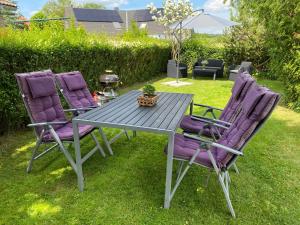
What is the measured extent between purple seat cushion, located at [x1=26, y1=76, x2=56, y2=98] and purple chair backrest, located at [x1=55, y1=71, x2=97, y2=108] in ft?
0.97

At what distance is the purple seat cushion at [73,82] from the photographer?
3.91 m

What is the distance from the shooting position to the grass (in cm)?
248

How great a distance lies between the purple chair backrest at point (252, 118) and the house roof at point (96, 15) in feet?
122

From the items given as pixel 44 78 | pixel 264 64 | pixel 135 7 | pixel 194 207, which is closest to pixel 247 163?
pixel 194 207

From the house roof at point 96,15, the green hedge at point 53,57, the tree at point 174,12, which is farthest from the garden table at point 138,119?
the house roof at point 96,15

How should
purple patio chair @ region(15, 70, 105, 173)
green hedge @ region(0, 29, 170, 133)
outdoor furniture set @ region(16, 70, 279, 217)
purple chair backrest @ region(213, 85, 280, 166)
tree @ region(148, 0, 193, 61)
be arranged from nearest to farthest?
purple chair backrest @ region(213, 85, 280, 166), outdoor furniture set @ region(16, 70, 279, 217), purple patio chair @ region(15, 70, 105, 173), green hedge @ region(0, 29, 170, 133), tree @ region(148, 0, 193, 61)

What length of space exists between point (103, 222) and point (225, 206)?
1.33 m

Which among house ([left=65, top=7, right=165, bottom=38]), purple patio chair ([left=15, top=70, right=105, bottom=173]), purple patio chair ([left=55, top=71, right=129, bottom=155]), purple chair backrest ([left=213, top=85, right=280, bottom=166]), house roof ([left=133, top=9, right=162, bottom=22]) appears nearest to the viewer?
purple chair backrest ([left=213, top=85, right=280, bottom=166])

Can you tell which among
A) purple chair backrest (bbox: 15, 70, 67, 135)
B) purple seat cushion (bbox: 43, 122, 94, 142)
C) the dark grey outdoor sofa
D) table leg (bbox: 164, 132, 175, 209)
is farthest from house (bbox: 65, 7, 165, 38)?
table leg (bbox: 164, 132, 175, 209)

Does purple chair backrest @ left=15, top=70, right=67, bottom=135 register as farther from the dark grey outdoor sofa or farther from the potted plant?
the dark grey outdoor sofa

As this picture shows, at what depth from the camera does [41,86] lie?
10.9ft

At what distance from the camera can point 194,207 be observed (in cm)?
262

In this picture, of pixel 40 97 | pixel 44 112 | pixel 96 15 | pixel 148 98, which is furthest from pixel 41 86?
pixel 96 15

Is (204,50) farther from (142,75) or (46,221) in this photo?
(46,221)
